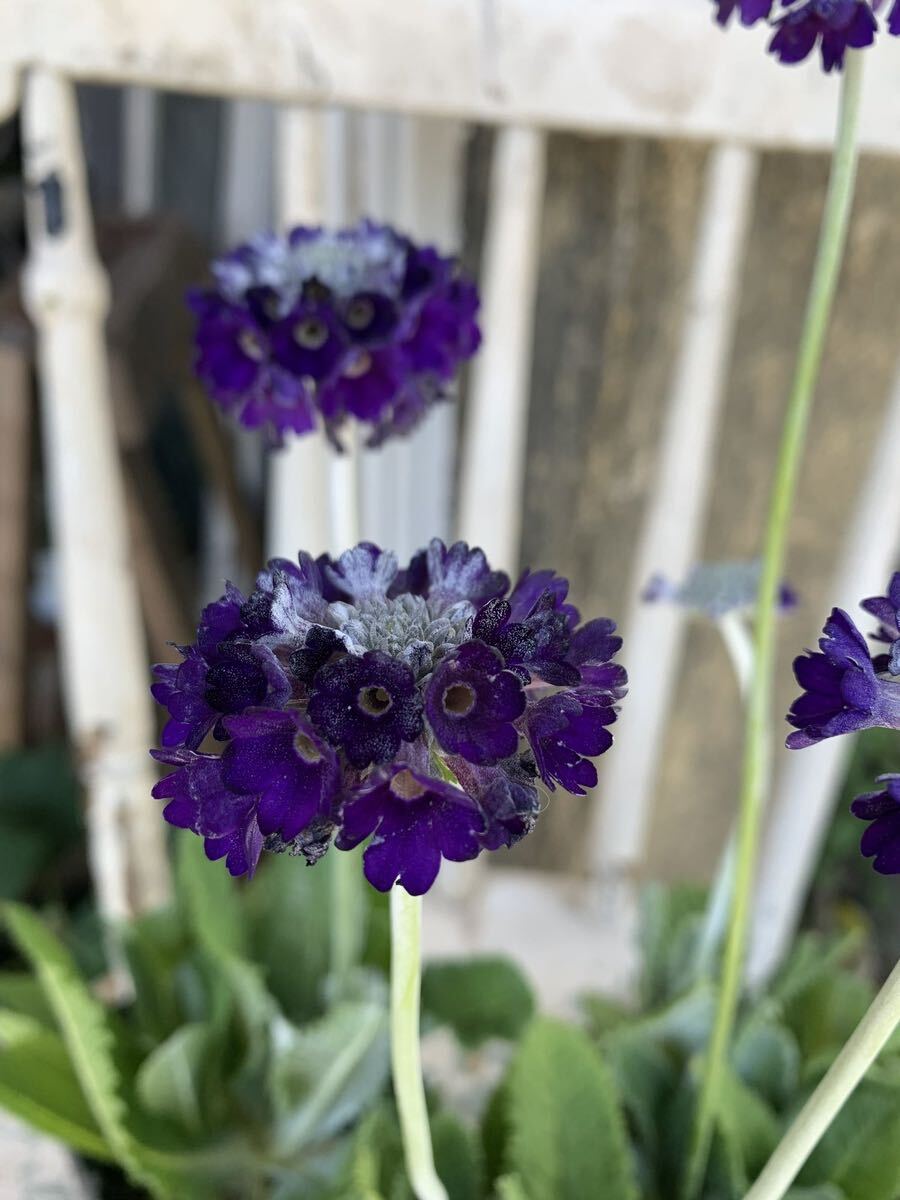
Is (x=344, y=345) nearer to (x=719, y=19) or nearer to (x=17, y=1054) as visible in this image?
(x=719, y=19)

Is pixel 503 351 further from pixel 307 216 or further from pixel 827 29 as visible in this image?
pixel 827 29

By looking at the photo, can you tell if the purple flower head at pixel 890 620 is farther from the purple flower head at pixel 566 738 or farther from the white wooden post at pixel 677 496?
the white wooden post at pixel 677 496

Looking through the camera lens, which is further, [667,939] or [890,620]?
[667,939]

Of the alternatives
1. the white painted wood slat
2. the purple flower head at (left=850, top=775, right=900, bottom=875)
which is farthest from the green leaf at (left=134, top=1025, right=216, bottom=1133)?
the white painted wood slat

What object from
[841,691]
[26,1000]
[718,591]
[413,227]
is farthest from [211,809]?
[413,227]

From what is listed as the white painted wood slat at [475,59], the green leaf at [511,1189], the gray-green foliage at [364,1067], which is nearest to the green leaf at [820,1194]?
the gray-green foliage at [364,1067]

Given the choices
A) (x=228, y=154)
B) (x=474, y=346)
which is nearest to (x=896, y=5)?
(x=474, y=346)

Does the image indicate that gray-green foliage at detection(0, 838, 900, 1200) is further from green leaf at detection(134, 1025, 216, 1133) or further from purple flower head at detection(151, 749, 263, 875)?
purple flower head at detection(151, 749, 263, 875)
